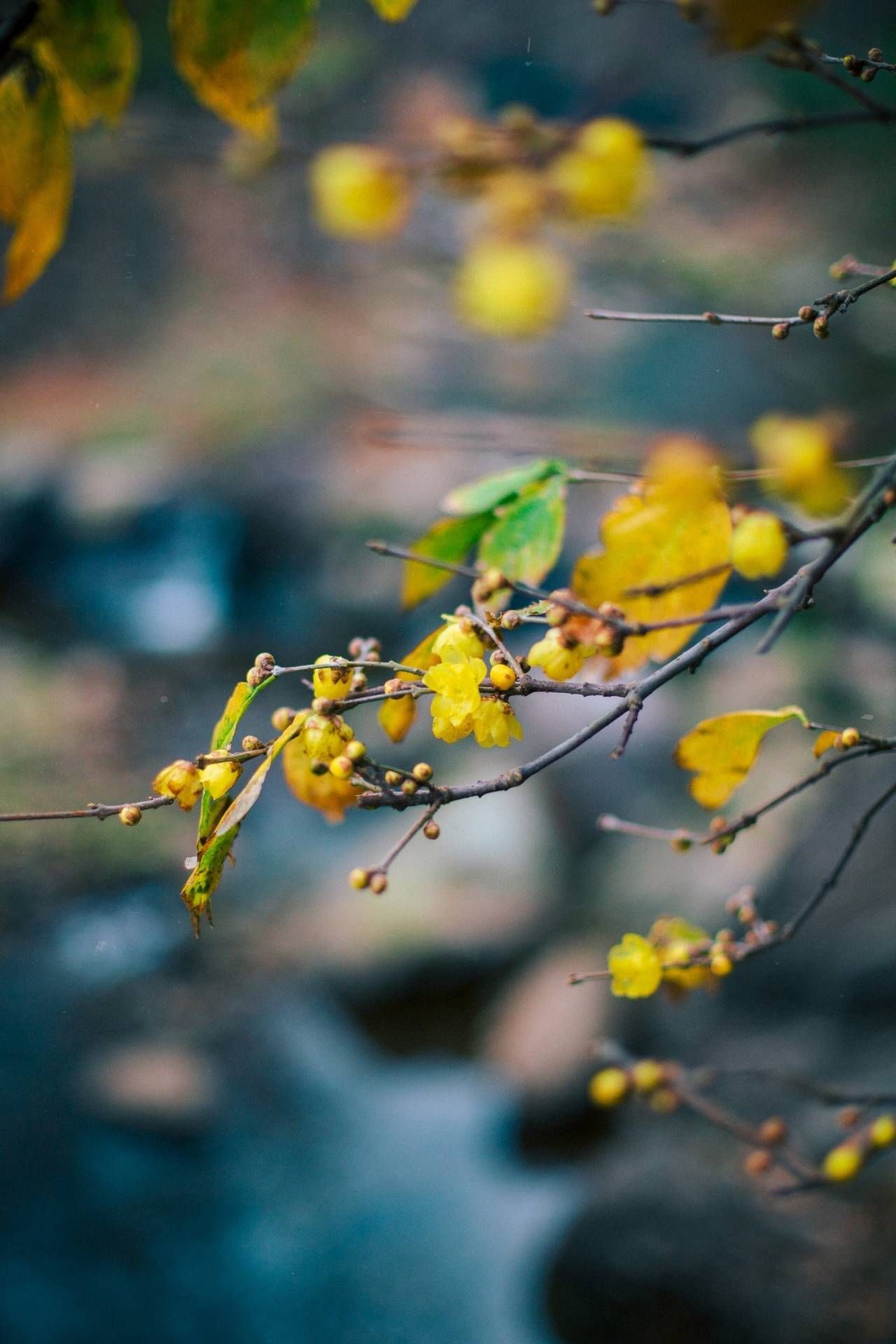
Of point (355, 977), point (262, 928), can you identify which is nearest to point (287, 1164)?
point (355, 977)

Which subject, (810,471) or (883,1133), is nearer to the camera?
(810,471)

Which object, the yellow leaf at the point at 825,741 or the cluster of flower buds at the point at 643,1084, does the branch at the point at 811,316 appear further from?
the cluster of flower buds at the point at 643,1084

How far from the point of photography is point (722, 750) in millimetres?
532

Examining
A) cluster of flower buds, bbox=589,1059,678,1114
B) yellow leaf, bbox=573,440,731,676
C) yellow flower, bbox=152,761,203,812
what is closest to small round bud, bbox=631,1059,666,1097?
cluster of flower buds, bbox=589,1059,678,1114

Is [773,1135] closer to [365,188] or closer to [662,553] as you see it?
[662,553]

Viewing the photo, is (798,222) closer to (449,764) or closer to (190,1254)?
(449,764)

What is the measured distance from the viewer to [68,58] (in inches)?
19.4

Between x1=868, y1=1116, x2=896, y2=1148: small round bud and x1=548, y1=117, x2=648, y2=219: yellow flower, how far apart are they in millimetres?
735

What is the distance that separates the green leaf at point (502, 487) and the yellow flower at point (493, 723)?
15cm

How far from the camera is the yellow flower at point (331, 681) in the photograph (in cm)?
43

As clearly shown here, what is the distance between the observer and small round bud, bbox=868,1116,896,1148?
764mm

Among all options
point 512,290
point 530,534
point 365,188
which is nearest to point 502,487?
point 530,534

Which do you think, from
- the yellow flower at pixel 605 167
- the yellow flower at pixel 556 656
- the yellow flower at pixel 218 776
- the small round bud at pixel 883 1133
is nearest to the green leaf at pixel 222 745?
the yellow flower at pixel 218 776

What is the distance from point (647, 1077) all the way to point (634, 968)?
297 millimetres
